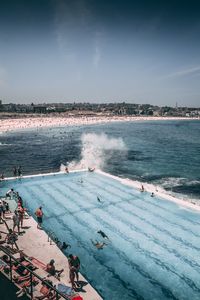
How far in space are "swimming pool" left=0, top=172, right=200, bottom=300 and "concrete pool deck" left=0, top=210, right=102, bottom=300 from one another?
1.59 metres

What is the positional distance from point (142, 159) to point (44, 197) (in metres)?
30.5

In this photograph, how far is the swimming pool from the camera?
1449 centimetres

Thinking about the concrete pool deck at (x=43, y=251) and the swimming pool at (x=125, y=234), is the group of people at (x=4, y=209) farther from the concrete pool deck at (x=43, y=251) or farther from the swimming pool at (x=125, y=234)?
the swimming pool at (x=125, y=234)

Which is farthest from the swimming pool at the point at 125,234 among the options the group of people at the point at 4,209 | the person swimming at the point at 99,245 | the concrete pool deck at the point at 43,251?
the group of people at the point at 4,209

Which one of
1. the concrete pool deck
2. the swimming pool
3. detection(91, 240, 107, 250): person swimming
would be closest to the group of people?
the concrete pool deck

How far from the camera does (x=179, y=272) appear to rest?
15.5m

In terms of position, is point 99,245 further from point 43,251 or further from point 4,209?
point 4,209

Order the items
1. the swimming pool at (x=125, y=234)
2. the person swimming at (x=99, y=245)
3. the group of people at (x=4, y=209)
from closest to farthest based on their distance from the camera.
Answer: the swimming pool at (x=125, y=234)
the person swimming at (x=99, y=245)
the group of people at (x=4, y=209)

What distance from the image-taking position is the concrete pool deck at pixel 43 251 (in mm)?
12130

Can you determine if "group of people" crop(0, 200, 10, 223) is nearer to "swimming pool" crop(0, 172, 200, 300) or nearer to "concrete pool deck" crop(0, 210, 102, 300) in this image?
"concrete pool deck" crop(0, 210, 102, 300)

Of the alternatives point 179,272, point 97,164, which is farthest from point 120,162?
point 179,272

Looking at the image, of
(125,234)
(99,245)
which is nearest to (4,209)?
(99,245)

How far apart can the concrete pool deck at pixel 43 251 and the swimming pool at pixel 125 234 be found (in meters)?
1.59

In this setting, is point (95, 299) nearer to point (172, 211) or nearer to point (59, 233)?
point (59, 233)
